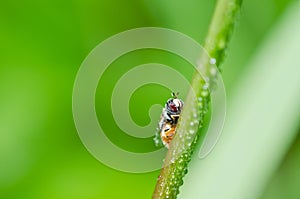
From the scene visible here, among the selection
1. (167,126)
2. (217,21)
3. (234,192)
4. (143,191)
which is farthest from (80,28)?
(217,21)

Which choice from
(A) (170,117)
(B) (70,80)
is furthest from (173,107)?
(B) (70,80)

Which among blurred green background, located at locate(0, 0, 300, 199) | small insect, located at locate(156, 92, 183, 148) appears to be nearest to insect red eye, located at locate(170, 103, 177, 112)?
small insect, located at locate(156, 92, 183, 148)

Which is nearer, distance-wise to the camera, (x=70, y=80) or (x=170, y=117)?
(x=170, y=117)

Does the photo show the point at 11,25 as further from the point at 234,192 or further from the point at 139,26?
the point at 234,192

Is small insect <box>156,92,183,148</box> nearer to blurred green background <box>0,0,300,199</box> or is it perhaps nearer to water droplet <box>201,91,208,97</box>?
water droplet <box>201,91,208,97</box>

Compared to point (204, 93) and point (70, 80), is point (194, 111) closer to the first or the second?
point (204, 93)

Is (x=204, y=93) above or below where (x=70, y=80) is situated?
below

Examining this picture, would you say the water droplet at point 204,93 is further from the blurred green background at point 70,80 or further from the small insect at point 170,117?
the blurred green background at point 70,80
